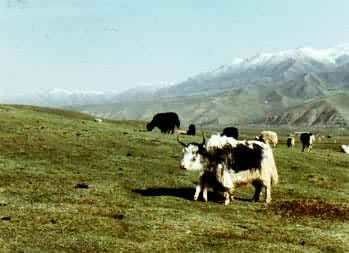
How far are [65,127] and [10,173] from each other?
20786mm

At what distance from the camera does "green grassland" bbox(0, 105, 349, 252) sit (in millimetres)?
19844

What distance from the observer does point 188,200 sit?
2716 cm

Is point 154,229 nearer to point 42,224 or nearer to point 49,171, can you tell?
point 42,224

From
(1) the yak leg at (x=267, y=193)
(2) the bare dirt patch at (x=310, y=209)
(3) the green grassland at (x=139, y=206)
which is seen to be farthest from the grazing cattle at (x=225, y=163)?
(2) the bare dirt patch at (x=310, y=209)

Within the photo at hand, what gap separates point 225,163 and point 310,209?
477cm

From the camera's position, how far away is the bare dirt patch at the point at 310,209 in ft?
85.2

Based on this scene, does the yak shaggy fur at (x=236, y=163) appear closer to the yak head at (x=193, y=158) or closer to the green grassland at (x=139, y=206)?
the yak head at (x=193, y=158)

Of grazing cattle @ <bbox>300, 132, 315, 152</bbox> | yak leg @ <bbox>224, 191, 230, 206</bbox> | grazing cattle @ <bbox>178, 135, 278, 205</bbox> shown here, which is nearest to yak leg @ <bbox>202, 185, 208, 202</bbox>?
grazing cattle @ <bbox>178, 135, 278, 205</bbox>

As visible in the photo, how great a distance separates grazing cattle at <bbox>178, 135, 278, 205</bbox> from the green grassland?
108 cm

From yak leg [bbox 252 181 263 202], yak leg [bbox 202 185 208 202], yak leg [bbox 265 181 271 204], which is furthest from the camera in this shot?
yak leg [bbox 265 181 271 204]

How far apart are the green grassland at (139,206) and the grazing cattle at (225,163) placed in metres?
1.08

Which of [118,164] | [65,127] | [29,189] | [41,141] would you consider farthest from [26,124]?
[29,189]

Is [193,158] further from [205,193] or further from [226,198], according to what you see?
[226,198]

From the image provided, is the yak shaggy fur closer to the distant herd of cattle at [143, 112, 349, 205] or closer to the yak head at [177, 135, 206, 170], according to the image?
the distant herd of cattle at [143, 112, 349, 205]
